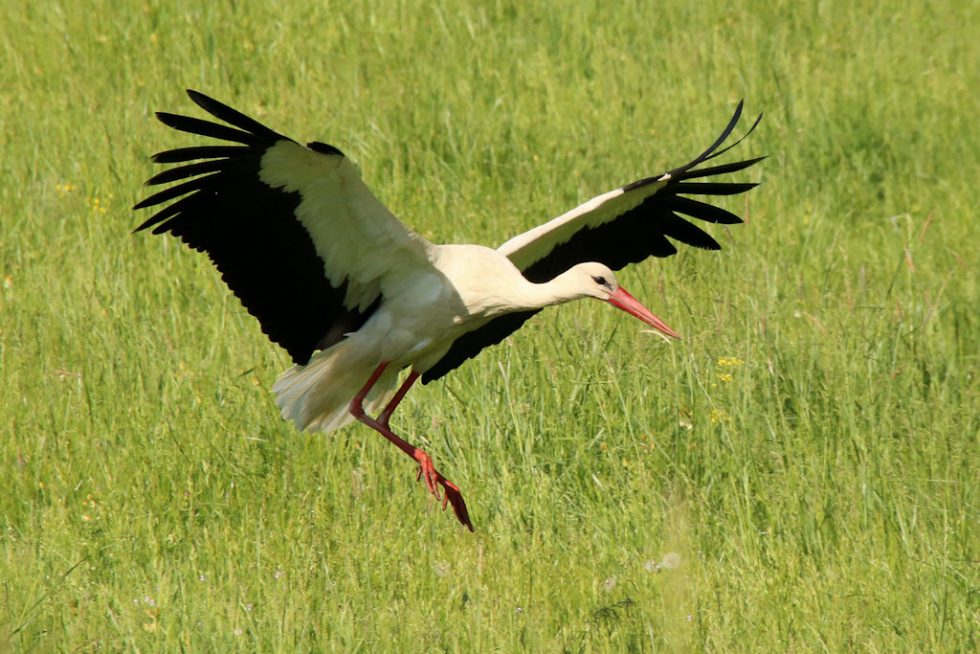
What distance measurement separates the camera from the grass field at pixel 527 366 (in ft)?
13.5

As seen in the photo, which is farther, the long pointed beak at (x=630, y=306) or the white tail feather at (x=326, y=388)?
the white tail feather at (x=326, y=388)

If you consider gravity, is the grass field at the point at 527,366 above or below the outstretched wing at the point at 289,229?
below

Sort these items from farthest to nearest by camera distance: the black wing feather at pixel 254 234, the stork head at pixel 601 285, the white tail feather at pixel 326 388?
the white tail feather at pixel 326 388
the stork head at pixel 601 285
the black wing feather at pixel 254 234

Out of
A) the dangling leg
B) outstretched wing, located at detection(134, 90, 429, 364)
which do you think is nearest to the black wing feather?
outstretched wing, located at detection(134, 90, 429, 364)

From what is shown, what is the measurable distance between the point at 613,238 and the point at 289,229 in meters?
1.47

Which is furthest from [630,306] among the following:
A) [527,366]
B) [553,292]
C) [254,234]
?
[254,234]

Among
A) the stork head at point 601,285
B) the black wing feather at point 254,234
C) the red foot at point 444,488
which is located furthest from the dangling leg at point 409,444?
the stork head at point 601,285

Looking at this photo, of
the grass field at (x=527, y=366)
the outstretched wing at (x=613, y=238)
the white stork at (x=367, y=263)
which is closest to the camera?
the grass field at (x=527, y=366)

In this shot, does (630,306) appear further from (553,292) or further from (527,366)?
(527,366)

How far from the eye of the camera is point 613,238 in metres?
5.80

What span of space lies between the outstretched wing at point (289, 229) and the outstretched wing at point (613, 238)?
1.54 ft

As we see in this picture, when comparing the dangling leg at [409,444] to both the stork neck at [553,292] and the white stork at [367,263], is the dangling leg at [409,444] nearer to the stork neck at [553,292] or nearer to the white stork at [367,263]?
the white stork at [367,263]

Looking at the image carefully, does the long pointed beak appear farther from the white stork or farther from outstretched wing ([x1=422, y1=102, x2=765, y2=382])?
outstretched wing ([x1=422, y1=102, x2=765, y2=382])

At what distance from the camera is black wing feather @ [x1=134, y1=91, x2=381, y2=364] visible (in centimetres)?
440
